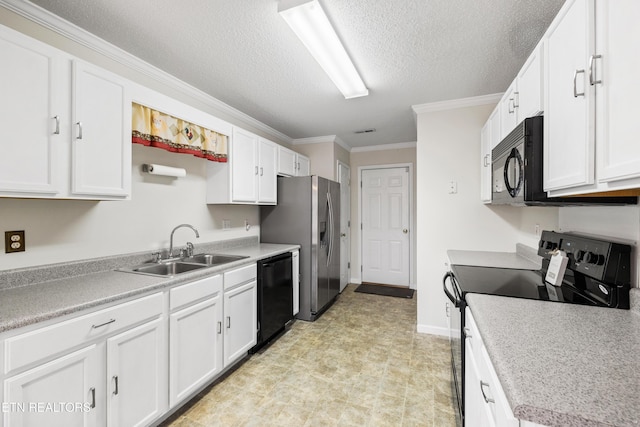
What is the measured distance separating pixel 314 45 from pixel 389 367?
8.27 feet

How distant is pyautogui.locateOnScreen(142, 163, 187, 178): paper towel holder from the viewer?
218cm

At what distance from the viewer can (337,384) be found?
2.12m

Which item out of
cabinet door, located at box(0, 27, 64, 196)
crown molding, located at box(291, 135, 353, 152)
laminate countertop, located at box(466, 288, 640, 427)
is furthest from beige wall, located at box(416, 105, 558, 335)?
cabinet door, located at box(0, 27, 64, 196)

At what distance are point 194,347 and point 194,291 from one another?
379mm

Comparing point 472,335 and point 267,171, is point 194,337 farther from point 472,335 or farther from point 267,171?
point 267,171

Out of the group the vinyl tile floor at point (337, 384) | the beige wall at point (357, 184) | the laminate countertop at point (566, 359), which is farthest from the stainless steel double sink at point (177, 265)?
the beige wall at point (357, 184)

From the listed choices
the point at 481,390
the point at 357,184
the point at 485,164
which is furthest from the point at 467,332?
the point at 357,184

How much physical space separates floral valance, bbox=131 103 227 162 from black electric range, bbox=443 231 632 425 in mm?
2217

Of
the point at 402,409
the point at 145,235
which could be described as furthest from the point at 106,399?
the point at 402,409

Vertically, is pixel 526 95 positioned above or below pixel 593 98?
above

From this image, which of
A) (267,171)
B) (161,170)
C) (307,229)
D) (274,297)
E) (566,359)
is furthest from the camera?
(307,229)

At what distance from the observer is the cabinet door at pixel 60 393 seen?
110cm

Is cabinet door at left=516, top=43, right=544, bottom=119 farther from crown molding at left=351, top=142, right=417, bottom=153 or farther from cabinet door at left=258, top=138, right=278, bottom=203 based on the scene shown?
crown molding at left=351, top=142, right=417, bottom=153

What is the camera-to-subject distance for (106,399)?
1.38m
